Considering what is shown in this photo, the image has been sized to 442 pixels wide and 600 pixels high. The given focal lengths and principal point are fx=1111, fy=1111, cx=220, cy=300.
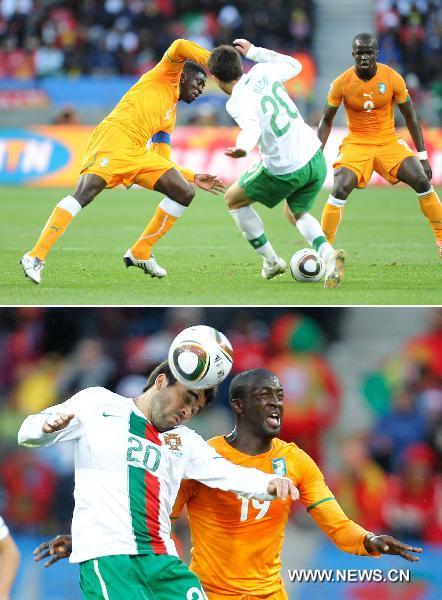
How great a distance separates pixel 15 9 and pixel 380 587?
23.7 m

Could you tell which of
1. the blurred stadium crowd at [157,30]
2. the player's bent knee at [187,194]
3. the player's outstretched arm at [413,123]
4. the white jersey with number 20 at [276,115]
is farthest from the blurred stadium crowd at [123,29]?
the white jersey with number 20 at [276,115]

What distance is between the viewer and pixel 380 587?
Result: 24.9ft

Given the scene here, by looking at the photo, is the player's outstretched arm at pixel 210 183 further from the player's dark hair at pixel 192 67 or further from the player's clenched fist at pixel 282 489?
the player's clenched fist at pixel 282 489

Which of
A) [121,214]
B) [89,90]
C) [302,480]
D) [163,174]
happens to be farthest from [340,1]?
[302,480]

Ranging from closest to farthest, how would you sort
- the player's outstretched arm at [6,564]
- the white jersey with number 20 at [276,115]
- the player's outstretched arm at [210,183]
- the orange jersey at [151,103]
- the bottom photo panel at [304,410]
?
the player's outstretched arm at [6,564]
the bottom photo panel at [304,410]
the player's outstretched arm at [210,183]
the white jersey with number 20 at [276,115]
the orange jersey at [151,103]

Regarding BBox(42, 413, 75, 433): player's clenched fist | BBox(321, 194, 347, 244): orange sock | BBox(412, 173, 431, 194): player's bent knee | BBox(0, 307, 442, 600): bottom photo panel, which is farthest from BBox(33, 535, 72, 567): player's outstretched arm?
BBox(412, 173, 431, 194): player's bent knee

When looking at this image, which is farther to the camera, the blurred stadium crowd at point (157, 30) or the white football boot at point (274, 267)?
the blurred stadium crowd at point (157, 30)

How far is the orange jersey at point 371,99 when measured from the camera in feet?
31.3

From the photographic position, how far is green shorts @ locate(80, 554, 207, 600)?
474 centimetres

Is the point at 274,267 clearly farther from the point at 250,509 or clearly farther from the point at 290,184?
the point at 250,509

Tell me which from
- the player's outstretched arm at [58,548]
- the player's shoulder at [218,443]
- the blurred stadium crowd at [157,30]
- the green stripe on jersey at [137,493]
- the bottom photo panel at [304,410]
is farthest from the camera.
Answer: the blurred stadium crowd at [157,30]

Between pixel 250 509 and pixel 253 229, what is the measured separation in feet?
11.9

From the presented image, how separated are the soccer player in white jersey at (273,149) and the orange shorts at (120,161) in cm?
67

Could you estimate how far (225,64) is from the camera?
7.88 metres
